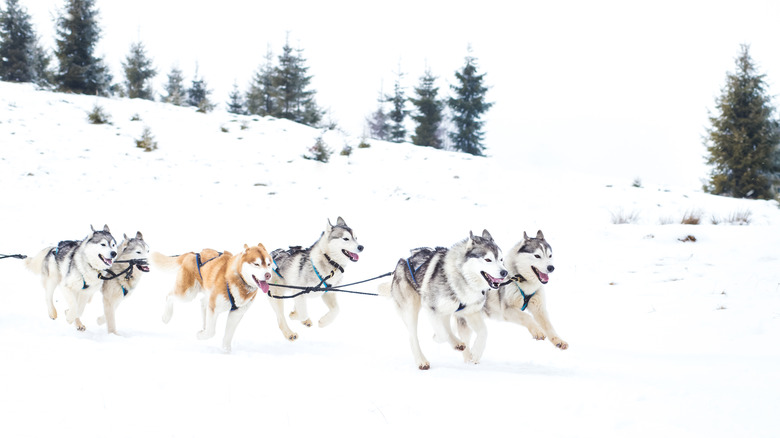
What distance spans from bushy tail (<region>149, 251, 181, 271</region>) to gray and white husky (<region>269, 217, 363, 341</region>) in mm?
1387

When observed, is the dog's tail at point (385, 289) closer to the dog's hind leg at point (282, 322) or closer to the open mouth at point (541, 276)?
the dog's hind leg at point (282, 322)

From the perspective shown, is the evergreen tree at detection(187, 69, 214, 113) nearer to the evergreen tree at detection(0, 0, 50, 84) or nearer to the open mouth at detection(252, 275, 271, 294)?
the evergreen tree at detection(0, 0, 50, 84)

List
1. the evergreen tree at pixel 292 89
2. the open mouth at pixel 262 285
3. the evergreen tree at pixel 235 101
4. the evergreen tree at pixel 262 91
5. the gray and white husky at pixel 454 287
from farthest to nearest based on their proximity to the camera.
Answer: the evergreen tree at pixel 235 101, the evergreen tree at pixel 262 91, the evergreen tree at pixel 292 89, the open mouth at pixel 262 285, the gray and white husky at pixel 454 287

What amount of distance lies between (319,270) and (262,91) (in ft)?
88.8

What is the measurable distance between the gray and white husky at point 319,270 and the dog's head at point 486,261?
151 cm

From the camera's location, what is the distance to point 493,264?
3.92m

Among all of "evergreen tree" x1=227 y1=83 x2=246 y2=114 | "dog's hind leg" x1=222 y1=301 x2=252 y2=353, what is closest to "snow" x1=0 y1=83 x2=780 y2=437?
"dog's hind leg" x1=222 y1=301 x2=252 y2=353

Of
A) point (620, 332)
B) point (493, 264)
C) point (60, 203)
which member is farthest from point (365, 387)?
point (60, 203)

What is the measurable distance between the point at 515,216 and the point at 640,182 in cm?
648

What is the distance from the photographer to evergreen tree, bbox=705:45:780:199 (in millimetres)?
18094

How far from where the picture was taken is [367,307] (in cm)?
714

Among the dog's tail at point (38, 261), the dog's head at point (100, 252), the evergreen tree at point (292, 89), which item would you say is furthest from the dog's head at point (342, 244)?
the evergreen tree at point (292, 89)

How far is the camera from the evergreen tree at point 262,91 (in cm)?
2894

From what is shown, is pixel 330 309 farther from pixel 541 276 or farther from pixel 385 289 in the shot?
pixel 541 276
